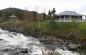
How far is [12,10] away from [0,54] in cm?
11017

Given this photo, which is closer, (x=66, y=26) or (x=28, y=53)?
(x=28, y=53)

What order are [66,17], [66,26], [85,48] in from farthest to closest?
[66,17] < [66,26] < [85,48]

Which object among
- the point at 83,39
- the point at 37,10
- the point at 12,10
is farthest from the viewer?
the point at 12,10

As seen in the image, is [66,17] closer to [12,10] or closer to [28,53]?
[28,53]

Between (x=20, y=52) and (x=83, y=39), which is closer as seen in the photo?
(x=20, y=52)

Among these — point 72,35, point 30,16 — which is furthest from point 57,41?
point 30,16

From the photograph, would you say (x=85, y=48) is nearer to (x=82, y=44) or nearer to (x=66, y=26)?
(x=82, y=44)

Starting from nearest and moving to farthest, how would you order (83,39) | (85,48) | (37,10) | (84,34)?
1. (85,48)
2. (83,39)
3. (84,34)
4. (37,10)

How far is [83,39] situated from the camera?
31.4 m

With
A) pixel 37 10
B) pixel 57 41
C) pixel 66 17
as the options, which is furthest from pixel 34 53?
pixel 37 10

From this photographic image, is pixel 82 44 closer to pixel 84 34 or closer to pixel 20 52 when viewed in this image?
pixel 84 34

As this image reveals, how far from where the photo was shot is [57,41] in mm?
32219

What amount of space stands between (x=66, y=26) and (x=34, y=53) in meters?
24.0

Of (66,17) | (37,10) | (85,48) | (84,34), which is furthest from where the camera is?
(37,10)
